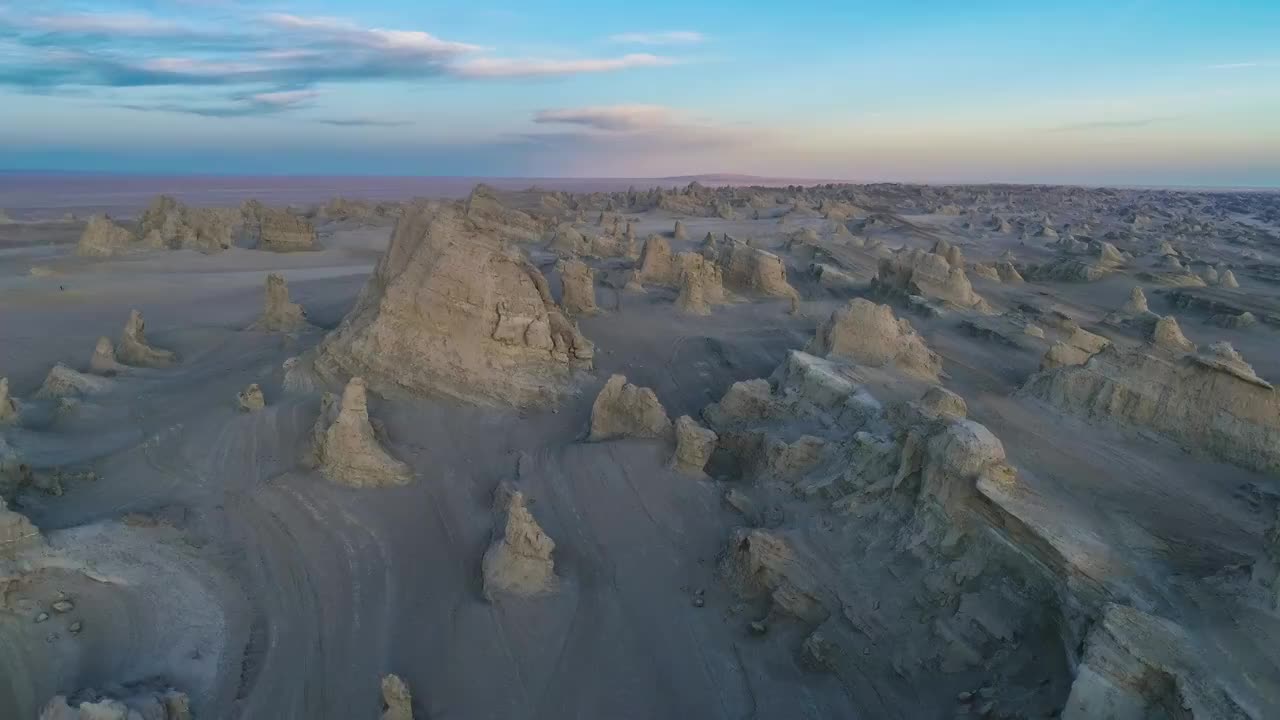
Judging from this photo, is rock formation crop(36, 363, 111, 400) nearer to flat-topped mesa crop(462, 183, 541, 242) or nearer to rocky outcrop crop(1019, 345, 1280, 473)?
flat-topped mesa crop(462, 183, 541, 242)

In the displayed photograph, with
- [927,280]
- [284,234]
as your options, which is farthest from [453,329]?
[284,234]

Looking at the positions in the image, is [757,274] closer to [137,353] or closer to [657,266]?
[657,266]

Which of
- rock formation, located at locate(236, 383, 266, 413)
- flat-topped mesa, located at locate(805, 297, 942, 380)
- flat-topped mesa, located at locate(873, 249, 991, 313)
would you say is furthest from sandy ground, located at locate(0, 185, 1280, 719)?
flat-topped mesa, located at locate(873, 249, 991, 313)

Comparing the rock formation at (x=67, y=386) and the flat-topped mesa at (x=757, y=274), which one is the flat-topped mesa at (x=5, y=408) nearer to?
the rock formation at (x=67, y=386)

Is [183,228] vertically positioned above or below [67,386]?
above

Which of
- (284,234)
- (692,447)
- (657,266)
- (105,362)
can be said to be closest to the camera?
(692,447)
